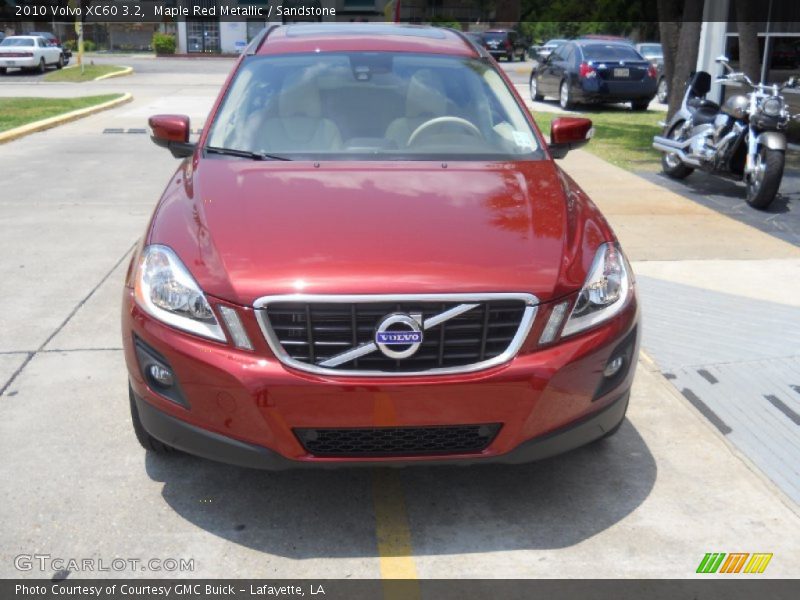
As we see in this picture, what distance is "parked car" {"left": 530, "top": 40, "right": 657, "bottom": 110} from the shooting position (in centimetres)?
2014

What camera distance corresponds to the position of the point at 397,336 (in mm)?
3152

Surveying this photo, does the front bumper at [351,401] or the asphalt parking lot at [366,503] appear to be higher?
the front bumper at [351,401]

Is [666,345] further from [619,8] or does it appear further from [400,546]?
[619,8]

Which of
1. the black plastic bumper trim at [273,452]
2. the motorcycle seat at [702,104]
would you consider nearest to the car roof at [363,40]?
the black plastic bumper trim at [273,452]

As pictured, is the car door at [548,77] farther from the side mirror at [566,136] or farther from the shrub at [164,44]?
the shrub at [164,44]

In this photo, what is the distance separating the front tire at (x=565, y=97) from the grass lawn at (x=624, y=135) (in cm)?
50

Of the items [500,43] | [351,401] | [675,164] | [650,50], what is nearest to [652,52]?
[650,50]

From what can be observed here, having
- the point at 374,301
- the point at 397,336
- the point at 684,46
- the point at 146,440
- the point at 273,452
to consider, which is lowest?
the point at 146,440

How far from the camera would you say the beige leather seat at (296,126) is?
454 cm

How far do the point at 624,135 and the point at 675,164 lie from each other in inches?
196

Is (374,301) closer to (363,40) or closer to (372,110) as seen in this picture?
(372,110)

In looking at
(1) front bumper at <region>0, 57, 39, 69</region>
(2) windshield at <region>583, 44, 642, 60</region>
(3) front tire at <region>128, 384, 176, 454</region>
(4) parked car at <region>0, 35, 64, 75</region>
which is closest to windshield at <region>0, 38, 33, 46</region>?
(4) parked car at <region>0, 35, 64, 75</region>

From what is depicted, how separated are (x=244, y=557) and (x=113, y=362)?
211 cm
